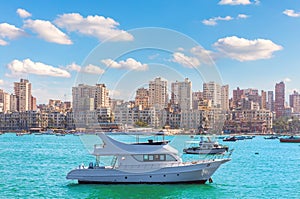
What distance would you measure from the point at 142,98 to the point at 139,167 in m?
6.13

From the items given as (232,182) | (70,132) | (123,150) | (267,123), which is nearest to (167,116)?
(232,182)

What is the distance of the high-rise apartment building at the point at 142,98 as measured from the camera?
3142cm

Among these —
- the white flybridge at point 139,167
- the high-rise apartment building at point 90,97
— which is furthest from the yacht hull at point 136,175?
the high-rise apartment building at point 90,97

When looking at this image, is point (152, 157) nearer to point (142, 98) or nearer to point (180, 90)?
point (142, 98)

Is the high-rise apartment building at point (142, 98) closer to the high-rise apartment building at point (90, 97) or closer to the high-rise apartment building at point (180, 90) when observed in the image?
the high-rise apartment building at point (180, 90)

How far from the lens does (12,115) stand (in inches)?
7771

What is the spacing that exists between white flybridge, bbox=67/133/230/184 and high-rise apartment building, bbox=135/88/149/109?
4135 millimetres

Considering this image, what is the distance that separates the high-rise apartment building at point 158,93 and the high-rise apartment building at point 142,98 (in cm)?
34

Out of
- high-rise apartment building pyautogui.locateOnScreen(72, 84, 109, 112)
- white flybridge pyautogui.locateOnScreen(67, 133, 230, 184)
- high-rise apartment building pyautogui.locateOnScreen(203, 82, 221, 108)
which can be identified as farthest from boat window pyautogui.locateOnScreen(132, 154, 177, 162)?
high-rise apartment building pyautogui.locateOnScreen(72, 84, 109, 112)

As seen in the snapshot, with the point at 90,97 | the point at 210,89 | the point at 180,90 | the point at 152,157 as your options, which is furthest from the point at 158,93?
the point at 90,97

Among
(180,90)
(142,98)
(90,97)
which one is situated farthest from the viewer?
(90,97)

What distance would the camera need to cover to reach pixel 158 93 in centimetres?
3444

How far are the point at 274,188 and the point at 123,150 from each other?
32.0 feet

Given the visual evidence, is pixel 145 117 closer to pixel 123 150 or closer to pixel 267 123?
pixel 123 150
